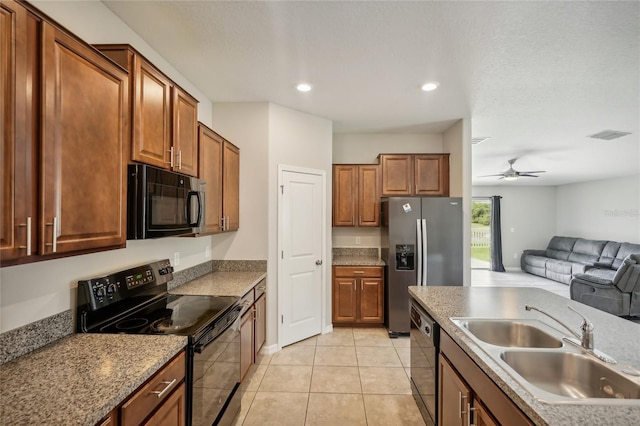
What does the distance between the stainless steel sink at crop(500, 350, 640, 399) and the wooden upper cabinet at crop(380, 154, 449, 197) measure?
299cm

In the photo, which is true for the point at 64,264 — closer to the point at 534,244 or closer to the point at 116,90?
the point at 116,90

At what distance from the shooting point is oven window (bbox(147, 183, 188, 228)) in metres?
1.61

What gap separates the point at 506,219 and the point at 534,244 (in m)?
1.16

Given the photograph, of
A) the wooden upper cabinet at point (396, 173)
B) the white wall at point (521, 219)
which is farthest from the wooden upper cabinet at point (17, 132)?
the white wall at point (521, 219)

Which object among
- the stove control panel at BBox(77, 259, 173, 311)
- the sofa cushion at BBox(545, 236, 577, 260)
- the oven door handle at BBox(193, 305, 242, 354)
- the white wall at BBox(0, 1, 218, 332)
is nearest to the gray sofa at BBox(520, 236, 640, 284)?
the sofa cushion at BBox(545, 236, 577, 260)

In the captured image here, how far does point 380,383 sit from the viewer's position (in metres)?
2.68

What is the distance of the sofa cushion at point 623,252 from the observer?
6.39m

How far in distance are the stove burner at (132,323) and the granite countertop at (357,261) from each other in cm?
253

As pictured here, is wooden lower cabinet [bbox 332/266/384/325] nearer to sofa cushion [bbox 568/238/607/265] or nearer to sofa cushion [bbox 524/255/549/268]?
sofa cushion [bbox 568/238/607/265]

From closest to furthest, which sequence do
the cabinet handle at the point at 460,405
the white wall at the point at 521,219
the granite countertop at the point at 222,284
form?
the cabinet handle at the point at 460,405 < the granite countertop at the point at 222,284 < the white wall at the point at 521,219

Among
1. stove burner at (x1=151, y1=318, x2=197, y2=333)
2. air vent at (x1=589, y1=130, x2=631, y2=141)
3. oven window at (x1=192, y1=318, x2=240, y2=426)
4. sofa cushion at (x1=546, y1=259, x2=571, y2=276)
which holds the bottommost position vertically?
sofa cushion at (x1=546, y1=259, x2=571, y2=276)

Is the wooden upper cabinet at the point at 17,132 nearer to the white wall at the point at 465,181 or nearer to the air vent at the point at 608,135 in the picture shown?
the white wall at the point at 465,181

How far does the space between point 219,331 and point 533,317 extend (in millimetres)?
1875

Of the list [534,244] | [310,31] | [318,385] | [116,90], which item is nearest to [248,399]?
[318,385]
